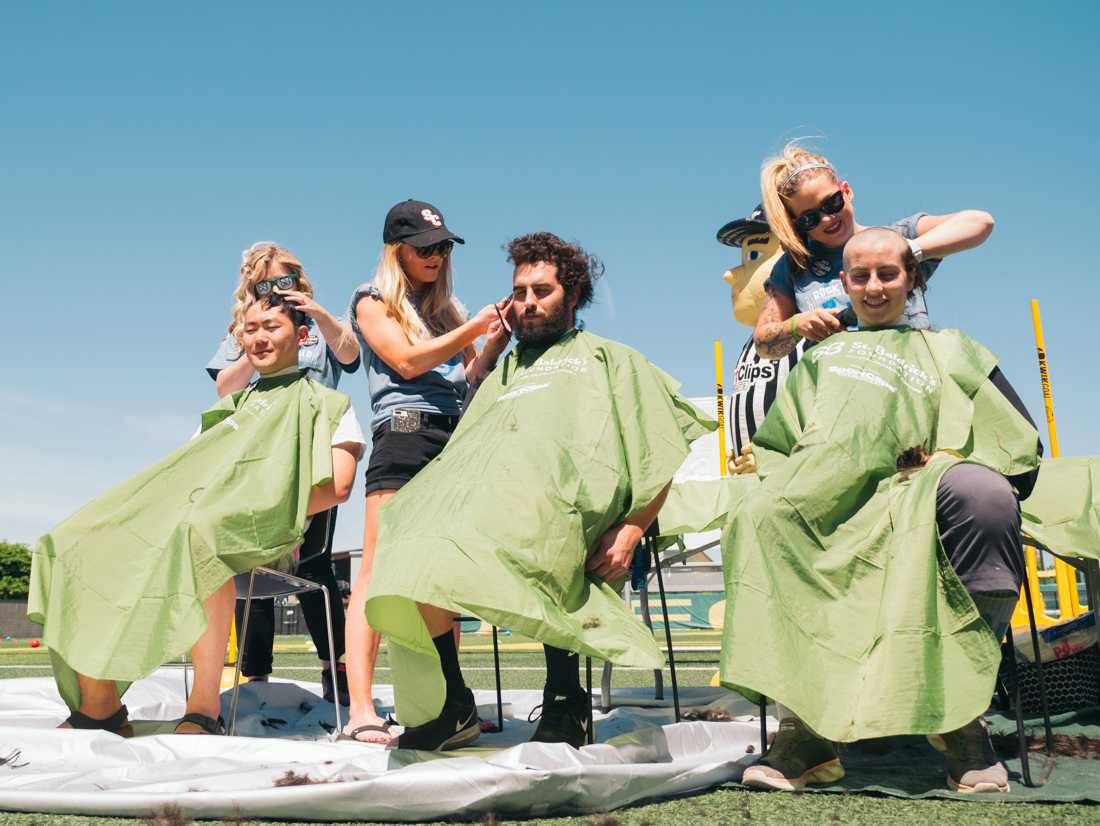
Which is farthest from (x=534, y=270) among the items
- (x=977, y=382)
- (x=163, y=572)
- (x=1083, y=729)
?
(x=1083, y=729)

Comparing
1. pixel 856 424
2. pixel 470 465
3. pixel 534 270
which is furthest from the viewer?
pixel 534 270

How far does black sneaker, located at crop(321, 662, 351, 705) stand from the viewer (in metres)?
3.72

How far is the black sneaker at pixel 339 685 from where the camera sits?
3.72 metres

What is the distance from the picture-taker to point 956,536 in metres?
2.21

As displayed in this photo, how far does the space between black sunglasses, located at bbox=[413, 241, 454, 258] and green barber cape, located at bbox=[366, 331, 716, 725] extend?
66 cm

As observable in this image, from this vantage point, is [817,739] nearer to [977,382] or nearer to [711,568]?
[977,382]

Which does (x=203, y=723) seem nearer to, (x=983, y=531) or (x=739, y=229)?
(x=983, y=531)

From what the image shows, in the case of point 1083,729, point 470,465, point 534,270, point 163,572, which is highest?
point 534,270

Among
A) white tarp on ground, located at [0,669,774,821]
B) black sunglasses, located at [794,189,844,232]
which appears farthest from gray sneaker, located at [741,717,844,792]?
black sunglasses, located at [794,189,844,232]

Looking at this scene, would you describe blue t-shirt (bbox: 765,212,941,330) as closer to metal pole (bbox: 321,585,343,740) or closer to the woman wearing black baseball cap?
the woman wearing black baseball cap

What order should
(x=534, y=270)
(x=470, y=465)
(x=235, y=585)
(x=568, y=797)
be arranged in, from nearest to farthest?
(x=568, y=797)
(x=470, y=465)
(x=534, y=270)
(x=235, y=585)

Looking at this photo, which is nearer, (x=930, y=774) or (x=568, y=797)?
(x=568, y=797)

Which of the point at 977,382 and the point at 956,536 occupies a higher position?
the point at 977,382

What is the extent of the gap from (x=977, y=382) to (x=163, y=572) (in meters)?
2.23
